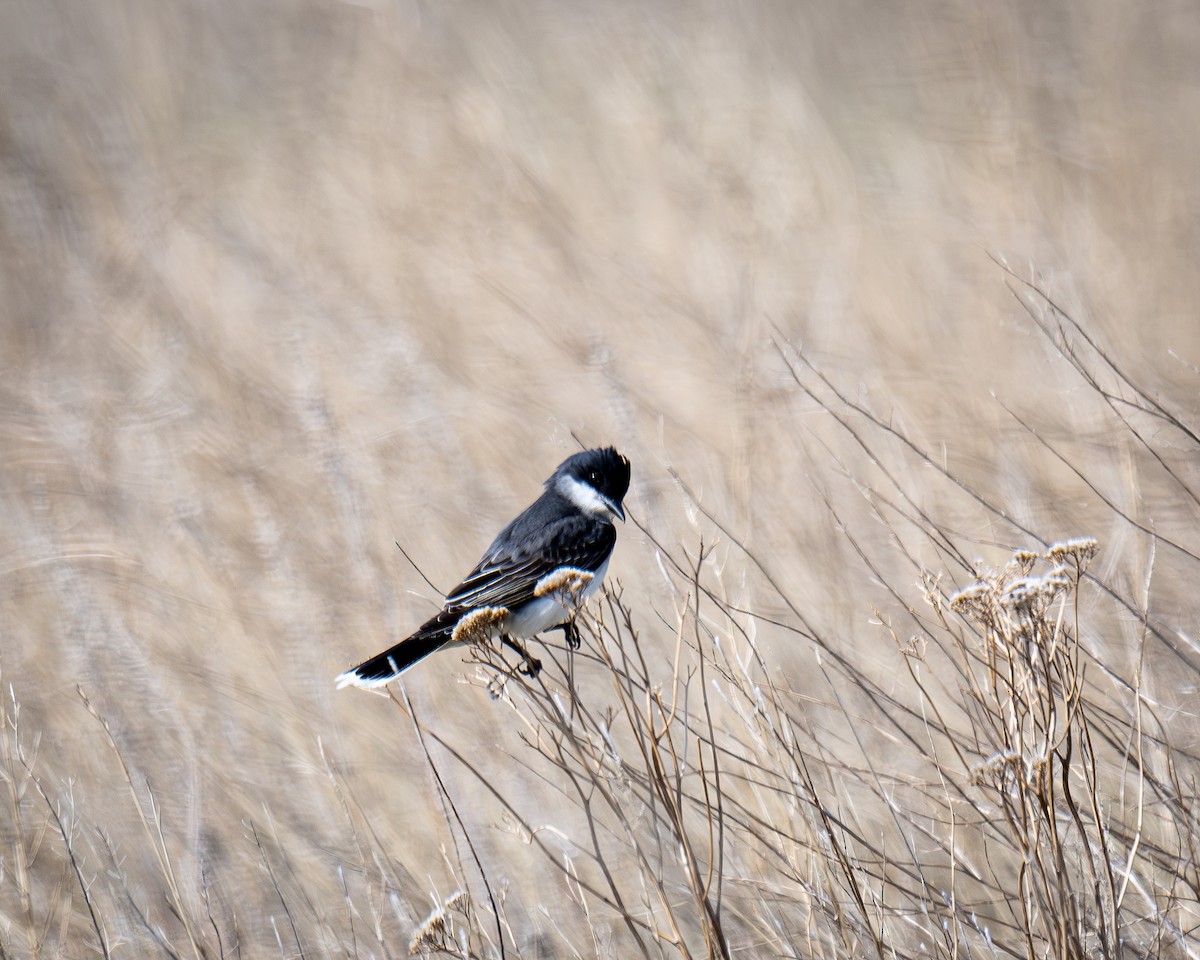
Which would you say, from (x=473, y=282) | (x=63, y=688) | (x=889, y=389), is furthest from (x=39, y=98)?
(x=889, y=389)

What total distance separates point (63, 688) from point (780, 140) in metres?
5.53

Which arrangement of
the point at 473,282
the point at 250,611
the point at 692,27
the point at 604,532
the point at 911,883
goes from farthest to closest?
1. the point at 692,27
2. the point at 473,282
3. the point at 250,611
4. the point at 604,532
5. the point at 911,883

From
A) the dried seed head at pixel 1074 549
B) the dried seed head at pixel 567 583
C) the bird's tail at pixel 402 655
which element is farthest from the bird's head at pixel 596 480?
the dried seed head at pixel 1074 549

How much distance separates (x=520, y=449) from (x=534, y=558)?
6.15 feet

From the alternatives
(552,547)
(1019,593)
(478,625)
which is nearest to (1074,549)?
(1019,593)

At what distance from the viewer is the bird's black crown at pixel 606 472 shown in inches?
165

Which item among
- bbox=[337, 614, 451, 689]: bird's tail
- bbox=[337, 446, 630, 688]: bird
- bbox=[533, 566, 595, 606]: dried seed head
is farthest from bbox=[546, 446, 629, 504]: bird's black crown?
bbox=[533, 566, 595, 606]: dried seed head

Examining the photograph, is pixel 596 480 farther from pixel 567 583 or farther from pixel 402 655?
pixel 567 583

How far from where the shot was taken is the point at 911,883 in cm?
415

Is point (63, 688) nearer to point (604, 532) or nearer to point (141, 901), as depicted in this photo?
point (141, 901)

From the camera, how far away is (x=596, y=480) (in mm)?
4293

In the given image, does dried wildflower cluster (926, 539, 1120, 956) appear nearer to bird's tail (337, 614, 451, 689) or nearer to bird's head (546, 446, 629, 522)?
bird's tail (337, 614, 451, 689)

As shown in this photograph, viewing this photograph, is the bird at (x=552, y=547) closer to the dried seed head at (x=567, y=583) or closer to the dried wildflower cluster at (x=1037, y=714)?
the dried seed head at (x=567, y=583)

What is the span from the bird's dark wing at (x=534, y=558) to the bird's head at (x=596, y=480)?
90 mm
